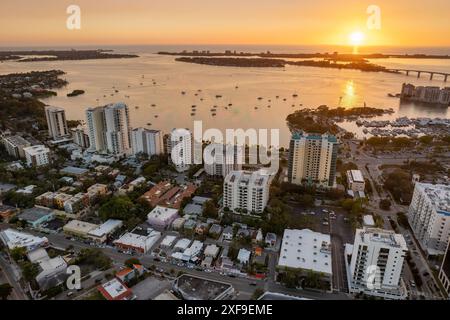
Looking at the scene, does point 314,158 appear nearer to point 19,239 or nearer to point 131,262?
point 131,262

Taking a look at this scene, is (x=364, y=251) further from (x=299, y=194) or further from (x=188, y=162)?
(x=188, y=162)

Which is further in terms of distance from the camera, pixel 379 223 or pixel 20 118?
pixel 20 118

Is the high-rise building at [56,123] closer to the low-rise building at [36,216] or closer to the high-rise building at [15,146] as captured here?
the high-rise building at [15,146]

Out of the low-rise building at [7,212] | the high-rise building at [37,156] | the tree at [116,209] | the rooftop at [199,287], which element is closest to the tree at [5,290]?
the tree at [116,209]

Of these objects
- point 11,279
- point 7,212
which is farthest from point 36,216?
point 11,279

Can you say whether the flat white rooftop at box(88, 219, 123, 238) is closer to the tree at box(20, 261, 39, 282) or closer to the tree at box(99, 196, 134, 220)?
the tree at box(99, 196, 134, 220)

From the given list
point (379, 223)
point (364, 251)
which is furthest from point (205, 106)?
point (364, 251)

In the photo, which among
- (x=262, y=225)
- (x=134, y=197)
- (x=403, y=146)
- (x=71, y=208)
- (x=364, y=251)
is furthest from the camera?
(x=403, y=146)
